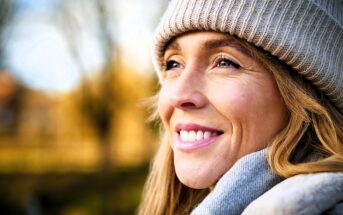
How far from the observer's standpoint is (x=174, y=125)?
2461mm

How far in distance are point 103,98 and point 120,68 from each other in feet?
2.72

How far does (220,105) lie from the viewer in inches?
87.5

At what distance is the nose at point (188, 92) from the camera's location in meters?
2.27

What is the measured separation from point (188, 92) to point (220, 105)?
14cm

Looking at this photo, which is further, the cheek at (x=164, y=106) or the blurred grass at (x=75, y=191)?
the blurred grass at (x=75, y=191)

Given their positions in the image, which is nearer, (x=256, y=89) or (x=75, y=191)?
(x=256, y=89)

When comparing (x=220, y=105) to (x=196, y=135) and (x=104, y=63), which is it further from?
(x=104, y=63)

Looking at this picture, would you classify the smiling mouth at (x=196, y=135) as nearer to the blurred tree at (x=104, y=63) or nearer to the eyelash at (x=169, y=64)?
the eyelash at (x=169, y=64)

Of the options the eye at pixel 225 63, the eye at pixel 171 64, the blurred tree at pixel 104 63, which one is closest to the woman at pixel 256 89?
the eye at pixel 225 63

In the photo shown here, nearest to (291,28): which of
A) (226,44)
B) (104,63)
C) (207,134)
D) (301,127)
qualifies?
(226,44)

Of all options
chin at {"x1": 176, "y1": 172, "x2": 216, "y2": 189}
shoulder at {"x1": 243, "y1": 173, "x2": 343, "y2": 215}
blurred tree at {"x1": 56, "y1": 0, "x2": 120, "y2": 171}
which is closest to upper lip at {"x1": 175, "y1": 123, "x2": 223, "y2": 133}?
chin at {"x1": 176, "y1": 172, "x2": 216, "y2": 189}

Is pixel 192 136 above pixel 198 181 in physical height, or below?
above

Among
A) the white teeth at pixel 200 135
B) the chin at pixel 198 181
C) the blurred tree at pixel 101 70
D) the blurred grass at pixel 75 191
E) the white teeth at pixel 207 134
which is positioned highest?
the white teeth at pixel 207 134

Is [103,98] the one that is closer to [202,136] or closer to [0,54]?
[0,54]
